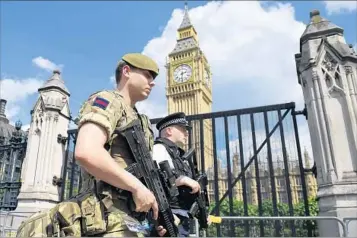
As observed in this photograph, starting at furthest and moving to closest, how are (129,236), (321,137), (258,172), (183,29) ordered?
(183,29) → (258,172) → (321,137) → (129,236)

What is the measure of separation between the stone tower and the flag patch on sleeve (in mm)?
5752

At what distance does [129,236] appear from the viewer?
1.31m

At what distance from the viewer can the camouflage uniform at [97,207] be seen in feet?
4.33

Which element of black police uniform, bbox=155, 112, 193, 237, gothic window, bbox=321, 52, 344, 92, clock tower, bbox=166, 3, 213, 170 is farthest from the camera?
clock tower, bbox=166, 3, 213, 170

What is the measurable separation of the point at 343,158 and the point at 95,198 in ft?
14.3

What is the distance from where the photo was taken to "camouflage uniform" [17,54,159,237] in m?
1.32

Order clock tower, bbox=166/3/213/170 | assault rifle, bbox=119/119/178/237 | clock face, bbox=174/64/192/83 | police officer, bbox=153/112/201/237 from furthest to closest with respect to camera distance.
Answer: clock face, bbox=174/64/192/83 → clock tower, bbox=166/3/213/170 → police officer, bbox=153/112/201/237 → assault rifle, bbox=119/119/178/237

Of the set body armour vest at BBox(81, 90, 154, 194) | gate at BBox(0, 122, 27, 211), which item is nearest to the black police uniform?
body armour vest at BBox(81, 90, 154, 194)

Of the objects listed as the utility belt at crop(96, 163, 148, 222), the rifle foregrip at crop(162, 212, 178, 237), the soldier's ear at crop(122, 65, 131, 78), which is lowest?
the rifle foregrip at crop(162, 212, 178, 237)

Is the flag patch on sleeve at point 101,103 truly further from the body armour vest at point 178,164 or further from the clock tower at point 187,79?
the clock tower at point 187,79

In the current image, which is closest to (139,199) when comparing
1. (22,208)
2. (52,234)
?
(52,234)

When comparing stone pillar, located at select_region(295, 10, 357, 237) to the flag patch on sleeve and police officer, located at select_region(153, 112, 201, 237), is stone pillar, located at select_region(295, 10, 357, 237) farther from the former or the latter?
the flag patch on sleeve

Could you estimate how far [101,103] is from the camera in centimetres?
147

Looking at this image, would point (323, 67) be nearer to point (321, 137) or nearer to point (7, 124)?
point (321, 137)
